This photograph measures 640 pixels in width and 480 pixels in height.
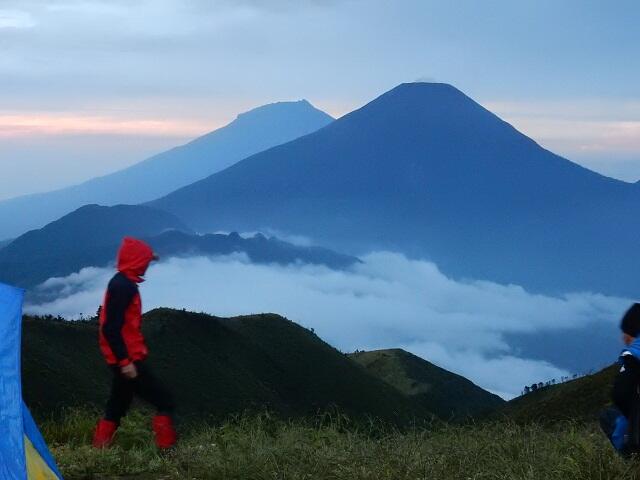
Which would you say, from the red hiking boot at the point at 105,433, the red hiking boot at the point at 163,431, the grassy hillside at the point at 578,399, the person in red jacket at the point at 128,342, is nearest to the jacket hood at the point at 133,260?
the person in red jacket at the point at 128,342

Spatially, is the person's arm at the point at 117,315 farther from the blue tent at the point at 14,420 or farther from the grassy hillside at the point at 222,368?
the grassy hillside at the point at 222,368

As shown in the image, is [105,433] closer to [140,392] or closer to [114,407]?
[114,407]

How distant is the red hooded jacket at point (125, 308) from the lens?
704 centimetres

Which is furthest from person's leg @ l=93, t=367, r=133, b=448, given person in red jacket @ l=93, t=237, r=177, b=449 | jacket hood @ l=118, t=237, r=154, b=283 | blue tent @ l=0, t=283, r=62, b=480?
blue tent @ l=0, t=283, r=62, b=480

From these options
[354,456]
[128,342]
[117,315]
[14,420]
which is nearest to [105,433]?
[128,342]

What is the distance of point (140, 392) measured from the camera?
293 inches

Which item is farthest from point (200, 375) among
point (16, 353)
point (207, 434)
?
point (16, 353)

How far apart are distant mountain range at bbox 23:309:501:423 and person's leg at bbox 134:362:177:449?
1527 cm

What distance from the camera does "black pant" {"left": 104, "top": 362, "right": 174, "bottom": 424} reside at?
738 cm

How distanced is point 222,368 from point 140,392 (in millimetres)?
35811

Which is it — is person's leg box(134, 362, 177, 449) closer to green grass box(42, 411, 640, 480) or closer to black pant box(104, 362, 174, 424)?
black pant box(104, 362, 174, 424)

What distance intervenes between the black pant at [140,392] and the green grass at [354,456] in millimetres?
385

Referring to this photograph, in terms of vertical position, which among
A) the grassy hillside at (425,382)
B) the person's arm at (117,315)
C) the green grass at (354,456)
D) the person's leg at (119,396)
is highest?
the person's arm at (117,315)

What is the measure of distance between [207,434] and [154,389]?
1.34 metres
